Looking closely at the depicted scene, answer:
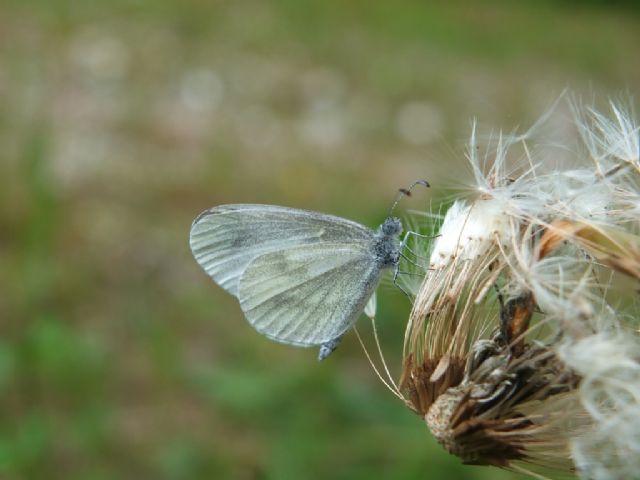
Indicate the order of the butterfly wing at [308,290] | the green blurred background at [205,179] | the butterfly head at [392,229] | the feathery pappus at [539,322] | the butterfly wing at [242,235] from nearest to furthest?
the feathery pappus at [539,322], the butterfly wing at [308,290], the butterfly head at [392,229], the butterfly wing at [242,235], the green blurred background at [205,179]

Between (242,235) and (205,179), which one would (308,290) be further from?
(205,179)

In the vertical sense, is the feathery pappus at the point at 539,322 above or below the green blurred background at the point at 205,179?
above

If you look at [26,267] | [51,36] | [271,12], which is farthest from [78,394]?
[271,12]

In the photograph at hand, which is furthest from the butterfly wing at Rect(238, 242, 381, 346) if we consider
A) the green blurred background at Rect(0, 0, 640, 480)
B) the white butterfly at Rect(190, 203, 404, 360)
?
the green blurred background at Rect(0, 0, 640, 480)

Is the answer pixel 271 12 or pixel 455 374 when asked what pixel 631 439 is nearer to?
pixel 455 374

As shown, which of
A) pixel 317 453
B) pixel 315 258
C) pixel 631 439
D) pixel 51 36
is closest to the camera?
pixel 631 439

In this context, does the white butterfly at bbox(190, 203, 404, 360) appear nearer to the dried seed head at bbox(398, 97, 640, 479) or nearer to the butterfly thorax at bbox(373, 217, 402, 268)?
the butterfly thorax at bbox(373, 217, 402, 268)

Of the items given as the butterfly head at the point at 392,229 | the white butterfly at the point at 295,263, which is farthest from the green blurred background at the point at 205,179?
the white butterfly at the point at 295,263

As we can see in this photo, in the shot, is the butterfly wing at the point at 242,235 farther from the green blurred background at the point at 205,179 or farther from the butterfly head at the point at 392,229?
the green blurred background at the point at 205,179
